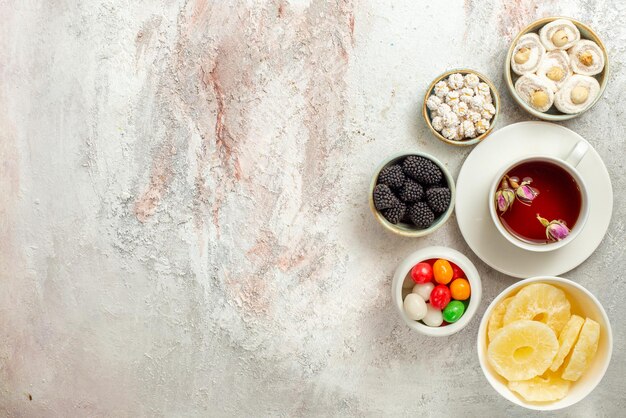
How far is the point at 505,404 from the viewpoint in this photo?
145 centimetres

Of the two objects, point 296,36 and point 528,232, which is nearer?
point 528,232

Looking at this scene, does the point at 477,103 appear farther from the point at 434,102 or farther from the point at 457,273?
the point at 457,273

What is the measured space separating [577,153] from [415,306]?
0.46 m

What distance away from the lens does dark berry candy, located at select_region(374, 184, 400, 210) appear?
4.16 ft

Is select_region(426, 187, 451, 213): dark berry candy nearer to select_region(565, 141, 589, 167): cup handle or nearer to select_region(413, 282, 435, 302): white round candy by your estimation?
select_region(413, 282, 435, 302): white round candy

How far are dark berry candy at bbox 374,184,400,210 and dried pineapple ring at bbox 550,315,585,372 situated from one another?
0.44 m

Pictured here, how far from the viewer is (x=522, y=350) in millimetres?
1251

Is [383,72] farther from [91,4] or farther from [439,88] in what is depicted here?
[91,4]

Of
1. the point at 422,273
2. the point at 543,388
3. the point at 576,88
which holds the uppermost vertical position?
the point at 576,88

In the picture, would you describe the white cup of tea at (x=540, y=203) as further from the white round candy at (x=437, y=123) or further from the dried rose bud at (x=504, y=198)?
the white round candy at (x=437, y=123)

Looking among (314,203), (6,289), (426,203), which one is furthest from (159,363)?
(426,203)

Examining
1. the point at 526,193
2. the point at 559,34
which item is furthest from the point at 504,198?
the point at 559,34

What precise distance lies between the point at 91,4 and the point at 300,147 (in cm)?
59

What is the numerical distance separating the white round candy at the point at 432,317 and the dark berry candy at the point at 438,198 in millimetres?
210
